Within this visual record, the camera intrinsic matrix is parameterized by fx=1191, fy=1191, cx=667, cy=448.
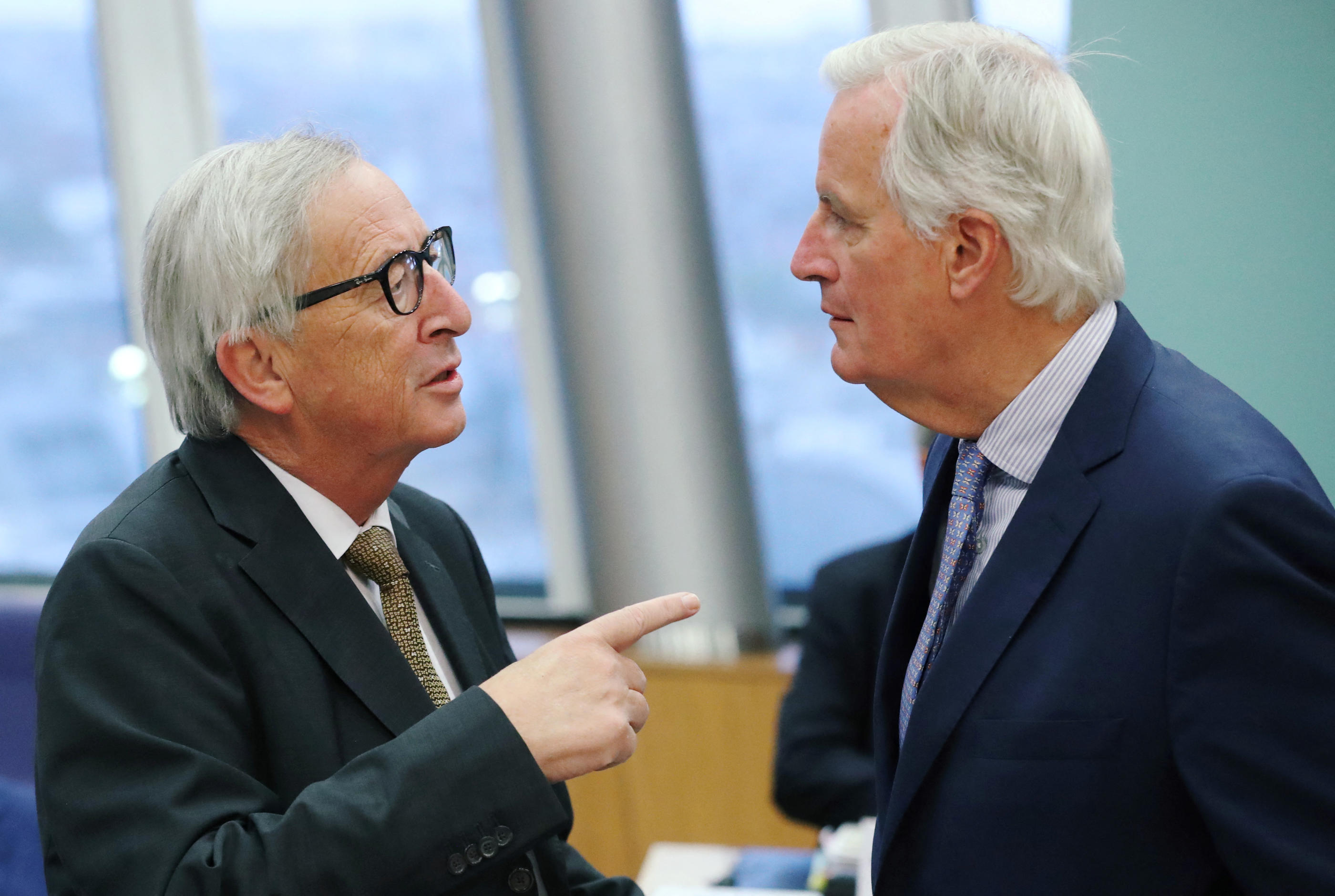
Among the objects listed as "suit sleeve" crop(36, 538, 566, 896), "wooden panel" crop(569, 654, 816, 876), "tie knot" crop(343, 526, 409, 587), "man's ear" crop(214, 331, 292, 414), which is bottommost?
"wooden panel" crop(569, 654, 816, 876)

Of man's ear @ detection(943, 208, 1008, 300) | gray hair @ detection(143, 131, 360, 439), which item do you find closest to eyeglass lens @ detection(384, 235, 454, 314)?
gray hair @ detection(143, 131, 360, 439)

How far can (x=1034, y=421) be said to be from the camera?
4.72 feet

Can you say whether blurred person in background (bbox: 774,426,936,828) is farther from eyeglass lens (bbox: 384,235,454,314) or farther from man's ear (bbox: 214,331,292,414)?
man's ear (bbox: 214,331,292,414)

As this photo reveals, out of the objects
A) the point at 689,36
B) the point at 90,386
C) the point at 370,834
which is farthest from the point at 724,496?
the point at 90,386

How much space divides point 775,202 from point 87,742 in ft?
10.9

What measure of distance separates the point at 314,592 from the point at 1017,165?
973 mm

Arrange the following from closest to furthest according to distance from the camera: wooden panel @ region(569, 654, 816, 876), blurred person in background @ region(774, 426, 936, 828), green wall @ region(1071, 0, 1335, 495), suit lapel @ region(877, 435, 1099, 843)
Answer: suit lapel @ region(877, 435, 1099, 843), green wall @ region(1071, 0, 1335, 495), blurred person in background @ region(774, 426, 936, 828), wooden panel @ region(569, 654, 816, 876)

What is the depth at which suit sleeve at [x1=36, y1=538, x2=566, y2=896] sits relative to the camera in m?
1.21

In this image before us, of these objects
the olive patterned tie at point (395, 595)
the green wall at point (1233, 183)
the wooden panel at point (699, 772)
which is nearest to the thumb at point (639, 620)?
the olive patterned tie at point (395, 595)

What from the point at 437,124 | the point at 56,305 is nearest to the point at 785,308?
the point at 437,124

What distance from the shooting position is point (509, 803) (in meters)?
1.27

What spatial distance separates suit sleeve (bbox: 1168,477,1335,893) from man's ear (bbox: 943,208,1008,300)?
15.3 inches

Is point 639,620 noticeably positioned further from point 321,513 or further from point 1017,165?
point 1017,165

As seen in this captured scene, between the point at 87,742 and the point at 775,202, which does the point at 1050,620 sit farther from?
the point at 775,202
